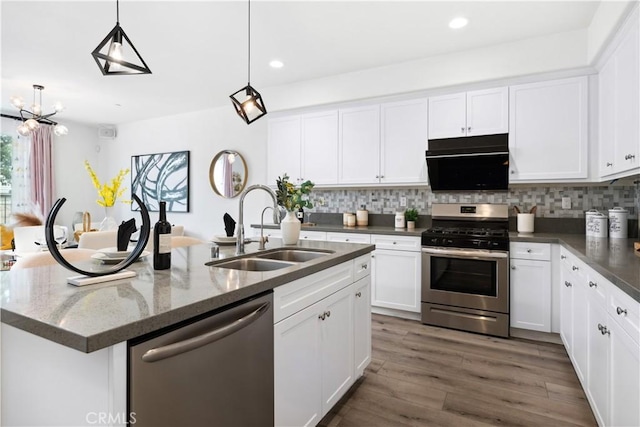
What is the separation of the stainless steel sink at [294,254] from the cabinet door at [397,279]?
5.30ft

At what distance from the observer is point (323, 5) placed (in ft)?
8.37

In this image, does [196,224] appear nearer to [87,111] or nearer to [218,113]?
[218,113]

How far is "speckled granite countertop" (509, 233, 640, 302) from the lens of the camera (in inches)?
53.1

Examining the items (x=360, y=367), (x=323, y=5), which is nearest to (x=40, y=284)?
(x=360, y=367)

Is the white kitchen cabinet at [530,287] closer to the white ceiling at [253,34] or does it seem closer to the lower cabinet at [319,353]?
the lower cabinet at [319,353]

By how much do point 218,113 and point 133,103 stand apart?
1213 mm

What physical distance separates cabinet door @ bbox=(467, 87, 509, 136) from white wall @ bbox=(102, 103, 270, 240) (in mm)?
2685

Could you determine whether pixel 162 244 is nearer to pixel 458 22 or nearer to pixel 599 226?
pixel 458 22

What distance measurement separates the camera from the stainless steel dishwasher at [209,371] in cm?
91

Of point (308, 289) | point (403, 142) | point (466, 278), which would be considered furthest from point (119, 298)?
point (403, 142)

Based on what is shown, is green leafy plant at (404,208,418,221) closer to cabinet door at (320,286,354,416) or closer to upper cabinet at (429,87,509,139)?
upper cabinet at (429,87,509,139)

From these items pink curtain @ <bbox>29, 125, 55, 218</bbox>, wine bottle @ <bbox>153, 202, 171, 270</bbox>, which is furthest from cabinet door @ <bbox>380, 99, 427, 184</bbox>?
pink curtain @ <bbox>29, 125, 55, 218</bbox>

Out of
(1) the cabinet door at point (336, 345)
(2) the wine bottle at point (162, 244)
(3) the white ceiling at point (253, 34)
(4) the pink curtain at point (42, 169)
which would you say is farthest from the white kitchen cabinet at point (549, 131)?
(4) the pink curtain at point (42, 169)

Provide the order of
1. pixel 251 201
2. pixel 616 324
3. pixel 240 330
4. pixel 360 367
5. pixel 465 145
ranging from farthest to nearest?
pixel 251 201 → pixel 465 145 → pixel 360 367 → pixel 616 324 → pixel 240 330
